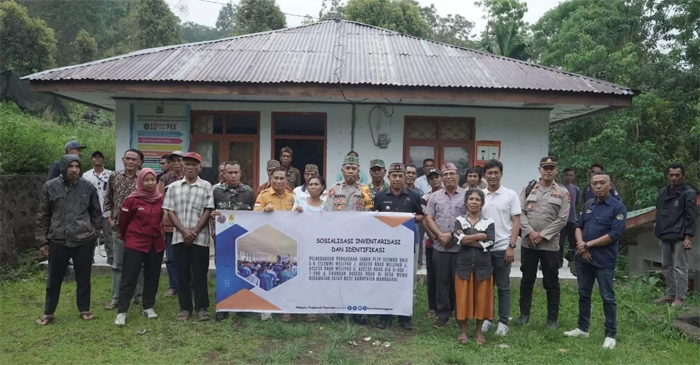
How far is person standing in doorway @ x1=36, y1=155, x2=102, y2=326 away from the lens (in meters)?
4.93

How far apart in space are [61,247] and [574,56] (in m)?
12.3

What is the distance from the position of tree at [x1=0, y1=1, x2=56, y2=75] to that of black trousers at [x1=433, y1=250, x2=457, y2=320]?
63.9 ft

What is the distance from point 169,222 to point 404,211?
256 cm

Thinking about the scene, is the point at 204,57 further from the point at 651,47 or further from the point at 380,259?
the point at 651,47

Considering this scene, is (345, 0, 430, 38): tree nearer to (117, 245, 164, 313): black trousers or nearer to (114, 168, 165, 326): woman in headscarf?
(114, 168, 165, 326): woman in headscarf

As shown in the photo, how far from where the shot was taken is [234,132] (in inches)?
328

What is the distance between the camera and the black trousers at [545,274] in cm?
489

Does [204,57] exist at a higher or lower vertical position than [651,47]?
lower

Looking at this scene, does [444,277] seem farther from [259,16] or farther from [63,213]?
[259,16]

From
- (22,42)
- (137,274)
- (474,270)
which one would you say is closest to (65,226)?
(137,274)

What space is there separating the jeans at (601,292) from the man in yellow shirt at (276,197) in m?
3.04

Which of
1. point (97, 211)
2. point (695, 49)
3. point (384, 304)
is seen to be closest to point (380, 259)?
point (384, 304)

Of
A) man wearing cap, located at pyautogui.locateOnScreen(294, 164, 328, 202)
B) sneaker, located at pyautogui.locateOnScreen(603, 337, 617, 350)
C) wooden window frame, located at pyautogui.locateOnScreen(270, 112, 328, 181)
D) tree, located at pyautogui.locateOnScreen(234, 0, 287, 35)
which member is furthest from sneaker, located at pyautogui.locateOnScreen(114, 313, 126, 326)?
tree, located at pyautogui.locateOnScreen(234, 0, 287, 35)

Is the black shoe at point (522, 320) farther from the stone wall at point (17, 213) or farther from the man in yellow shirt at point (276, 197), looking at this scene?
the stone wall at point (17, 213)
